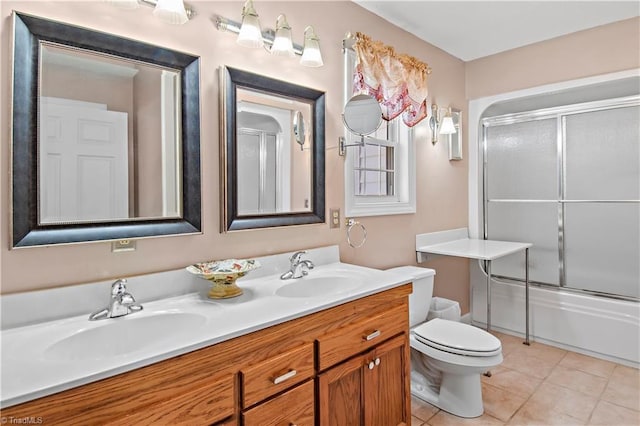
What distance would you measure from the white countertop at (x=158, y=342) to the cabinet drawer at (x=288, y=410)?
0.83 ft

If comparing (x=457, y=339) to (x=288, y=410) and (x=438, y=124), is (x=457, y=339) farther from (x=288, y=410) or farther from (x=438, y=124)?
(x=438, y=124)

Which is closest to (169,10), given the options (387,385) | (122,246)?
(122,246)

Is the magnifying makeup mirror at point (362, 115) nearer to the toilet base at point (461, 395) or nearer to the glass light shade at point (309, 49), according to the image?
the glass light shade at point (309, 49)

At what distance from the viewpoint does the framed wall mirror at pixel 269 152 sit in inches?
65.3

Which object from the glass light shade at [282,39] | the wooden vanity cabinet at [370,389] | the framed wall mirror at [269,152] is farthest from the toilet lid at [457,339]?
the glass light shade at [282,39]

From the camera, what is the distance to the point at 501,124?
11.0ft

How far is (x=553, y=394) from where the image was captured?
2.26 m

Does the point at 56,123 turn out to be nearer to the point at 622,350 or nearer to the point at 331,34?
the point at 331,34

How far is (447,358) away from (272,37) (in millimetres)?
1896

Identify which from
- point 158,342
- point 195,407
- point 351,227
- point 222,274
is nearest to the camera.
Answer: point 195,407

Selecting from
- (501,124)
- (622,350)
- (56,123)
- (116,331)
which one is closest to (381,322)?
(116,331)

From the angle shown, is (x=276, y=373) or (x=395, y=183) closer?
(x=276, y=373)

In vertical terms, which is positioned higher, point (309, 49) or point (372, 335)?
point (309, 49)

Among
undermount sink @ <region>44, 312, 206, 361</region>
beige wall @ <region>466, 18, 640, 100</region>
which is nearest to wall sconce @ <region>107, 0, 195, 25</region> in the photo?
undermount sink @ <region>44, 312, 206, 361</region>
